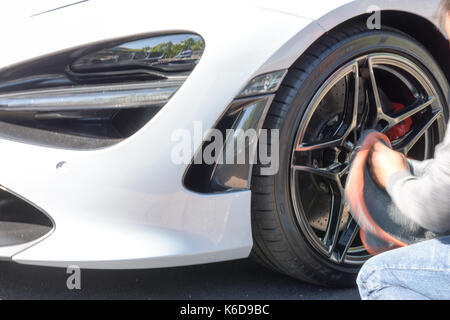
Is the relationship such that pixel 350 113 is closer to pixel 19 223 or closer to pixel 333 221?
pixel 333 221

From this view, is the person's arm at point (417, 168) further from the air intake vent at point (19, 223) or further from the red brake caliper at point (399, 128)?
the air intake vent at point (19, 223)

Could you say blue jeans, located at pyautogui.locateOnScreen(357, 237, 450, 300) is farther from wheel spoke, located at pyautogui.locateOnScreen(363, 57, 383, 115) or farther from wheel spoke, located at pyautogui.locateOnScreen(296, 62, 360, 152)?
wheel spoke, located at pyautogui.locateOnScreen(363, 57, 383, 115)

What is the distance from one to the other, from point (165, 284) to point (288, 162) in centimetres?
65

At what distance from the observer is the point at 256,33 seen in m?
2.03

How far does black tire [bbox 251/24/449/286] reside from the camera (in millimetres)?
2176

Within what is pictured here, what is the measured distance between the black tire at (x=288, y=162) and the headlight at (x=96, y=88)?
363 mm

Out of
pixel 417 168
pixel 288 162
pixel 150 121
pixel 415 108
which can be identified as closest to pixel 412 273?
pixel 417 168

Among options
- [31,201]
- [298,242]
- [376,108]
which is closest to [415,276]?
[298,242]

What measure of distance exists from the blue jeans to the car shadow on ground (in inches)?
25.3

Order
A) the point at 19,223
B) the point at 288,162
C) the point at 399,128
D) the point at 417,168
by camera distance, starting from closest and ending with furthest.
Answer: the point at 417,168 → the point at 19,223 → the point at 288,162 → the point at 399,128

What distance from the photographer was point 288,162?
2.22m

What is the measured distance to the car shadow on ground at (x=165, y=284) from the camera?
A: 2355mm

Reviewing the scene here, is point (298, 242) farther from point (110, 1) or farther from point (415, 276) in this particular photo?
point (110, 1)
